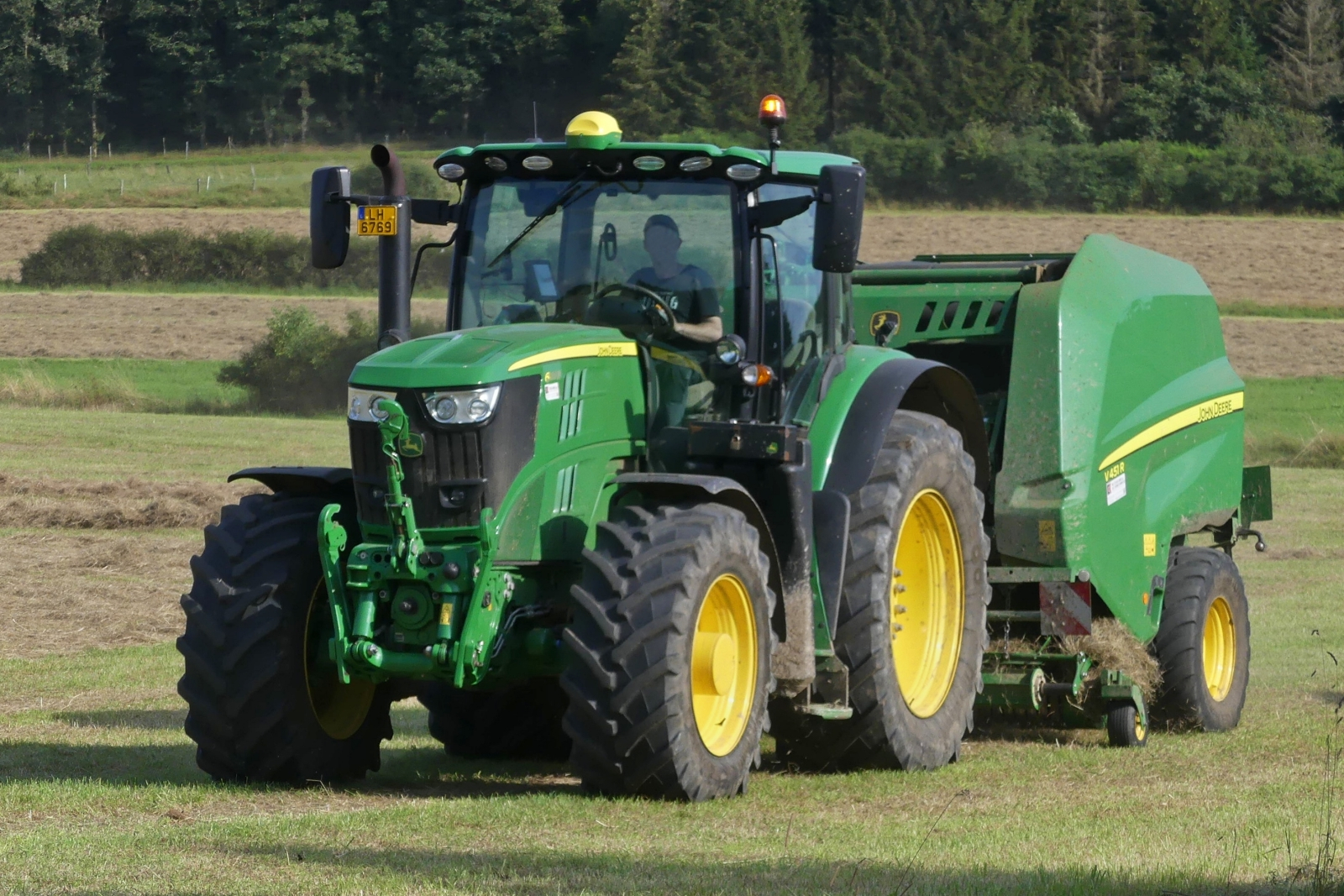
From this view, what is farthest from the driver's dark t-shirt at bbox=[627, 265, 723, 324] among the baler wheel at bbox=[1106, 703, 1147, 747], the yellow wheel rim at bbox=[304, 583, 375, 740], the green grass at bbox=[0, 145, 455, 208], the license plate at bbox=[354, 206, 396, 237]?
the green grass at bbox=[0, 145, 455, 208]

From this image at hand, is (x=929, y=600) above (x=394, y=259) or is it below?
below

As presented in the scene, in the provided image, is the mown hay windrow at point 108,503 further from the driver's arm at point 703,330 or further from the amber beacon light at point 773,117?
the amber beacon light at point 773,117

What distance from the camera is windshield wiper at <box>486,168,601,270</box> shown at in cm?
838

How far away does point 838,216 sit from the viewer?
7.68 metres

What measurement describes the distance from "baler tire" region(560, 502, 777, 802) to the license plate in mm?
1860

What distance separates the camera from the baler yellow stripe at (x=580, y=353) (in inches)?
293

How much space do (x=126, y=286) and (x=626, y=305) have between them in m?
40.9

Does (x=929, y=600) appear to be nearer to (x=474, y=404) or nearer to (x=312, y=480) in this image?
(x=474, y=404)

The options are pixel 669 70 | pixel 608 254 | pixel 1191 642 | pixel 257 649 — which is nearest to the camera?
pixel 257 649

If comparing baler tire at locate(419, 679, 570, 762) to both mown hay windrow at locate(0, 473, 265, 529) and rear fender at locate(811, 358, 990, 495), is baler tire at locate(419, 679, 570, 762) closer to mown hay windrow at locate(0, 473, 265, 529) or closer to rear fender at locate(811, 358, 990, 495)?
rear fender at locate(811, 358, 990, 495)

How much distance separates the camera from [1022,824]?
23.4 ft

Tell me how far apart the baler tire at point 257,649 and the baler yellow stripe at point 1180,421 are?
4.63 m

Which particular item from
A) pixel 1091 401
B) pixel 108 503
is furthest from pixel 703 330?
pixel 108 503

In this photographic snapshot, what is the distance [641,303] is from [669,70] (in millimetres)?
40831
